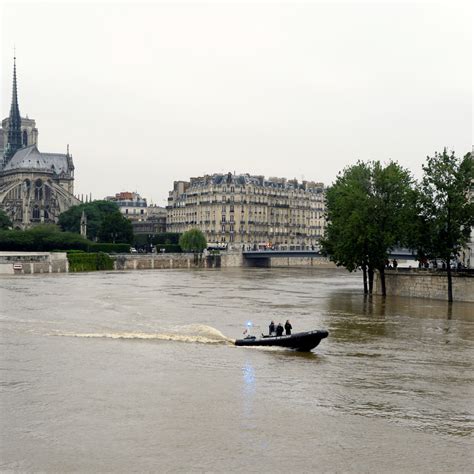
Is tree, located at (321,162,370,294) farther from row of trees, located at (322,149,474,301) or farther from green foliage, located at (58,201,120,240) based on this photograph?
green foliage, located at (58,201,120,240)

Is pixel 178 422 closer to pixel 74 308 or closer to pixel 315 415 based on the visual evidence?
pixel 315 415

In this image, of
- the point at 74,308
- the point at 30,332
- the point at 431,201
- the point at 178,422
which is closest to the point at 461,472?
the point at 178,422

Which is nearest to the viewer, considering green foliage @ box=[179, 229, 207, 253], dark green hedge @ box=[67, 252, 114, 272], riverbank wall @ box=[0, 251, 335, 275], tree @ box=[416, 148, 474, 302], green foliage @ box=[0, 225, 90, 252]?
tree @ box=[416, 148, 474, 302]

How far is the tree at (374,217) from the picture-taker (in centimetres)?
6775

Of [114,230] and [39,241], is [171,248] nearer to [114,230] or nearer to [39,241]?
[114,230]

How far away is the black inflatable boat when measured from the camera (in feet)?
117

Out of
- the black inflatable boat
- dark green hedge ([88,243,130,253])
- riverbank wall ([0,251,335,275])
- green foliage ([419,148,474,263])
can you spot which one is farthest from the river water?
dark green hedge ([88,243,130,253])

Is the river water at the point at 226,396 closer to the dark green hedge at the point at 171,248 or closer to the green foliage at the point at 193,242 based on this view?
the green foliage at the point at 193,242

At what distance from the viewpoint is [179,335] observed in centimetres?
4109

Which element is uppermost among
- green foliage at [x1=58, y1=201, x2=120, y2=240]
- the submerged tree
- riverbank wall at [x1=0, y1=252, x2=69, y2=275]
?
green foliage at [x1=58, y1=201, x2=120, y2=240]

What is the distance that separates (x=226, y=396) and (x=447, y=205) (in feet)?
128

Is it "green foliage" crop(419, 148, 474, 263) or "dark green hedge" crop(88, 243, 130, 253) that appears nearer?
"green foliage" crop(419, 148, 474, 263)

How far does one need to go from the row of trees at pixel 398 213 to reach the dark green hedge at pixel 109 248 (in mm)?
63552

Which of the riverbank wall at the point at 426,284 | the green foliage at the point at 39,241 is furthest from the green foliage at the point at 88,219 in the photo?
the riverbank wall at the point at 426,284
